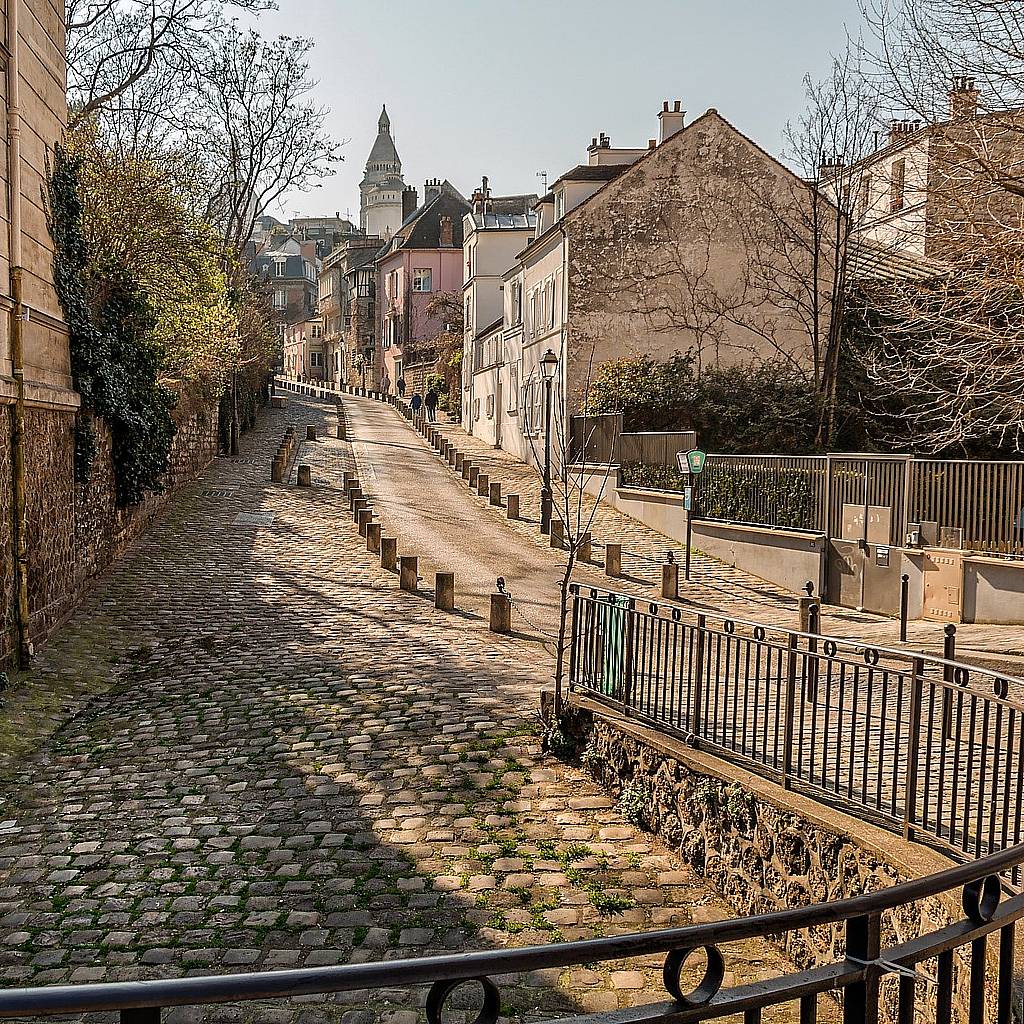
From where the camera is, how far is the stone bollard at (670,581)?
59.8 feet

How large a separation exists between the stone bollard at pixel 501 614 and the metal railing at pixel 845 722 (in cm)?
463

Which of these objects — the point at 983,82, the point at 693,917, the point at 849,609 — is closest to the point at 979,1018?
the point at 693,917

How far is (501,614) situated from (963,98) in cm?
885

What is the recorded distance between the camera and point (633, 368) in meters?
29.7

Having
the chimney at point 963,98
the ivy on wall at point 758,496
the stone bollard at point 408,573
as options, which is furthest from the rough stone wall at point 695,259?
the chimney at point 963,98

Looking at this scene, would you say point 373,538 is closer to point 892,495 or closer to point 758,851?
point 892,495

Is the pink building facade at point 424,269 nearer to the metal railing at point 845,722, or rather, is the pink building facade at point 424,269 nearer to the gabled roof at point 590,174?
the gabled roof at point 590,174

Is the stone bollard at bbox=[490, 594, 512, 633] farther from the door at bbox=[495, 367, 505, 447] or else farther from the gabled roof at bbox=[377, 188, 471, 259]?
the gabled roof at bbox=[377, 188, 471, 259]

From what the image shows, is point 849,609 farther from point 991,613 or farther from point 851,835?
point 851,835

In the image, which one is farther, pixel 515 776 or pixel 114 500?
pixel 114 500

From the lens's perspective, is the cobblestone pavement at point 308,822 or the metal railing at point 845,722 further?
the cobblestone pavement at point 308,822

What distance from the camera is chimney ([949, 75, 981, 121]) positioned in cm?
1239

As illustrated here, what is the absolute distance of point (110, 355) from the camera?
18438mm

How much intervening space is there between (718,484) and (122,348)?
12061 mm
